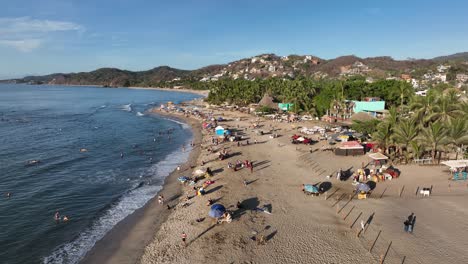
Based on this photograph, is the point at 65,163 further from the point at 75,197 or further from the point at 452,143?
the point at 452,143

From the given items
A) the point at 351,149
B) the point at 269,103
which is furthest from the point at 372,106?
the point at 269,103

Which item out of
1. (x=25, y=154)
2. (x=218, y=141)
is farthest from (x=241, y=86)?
(x=25, y=154)

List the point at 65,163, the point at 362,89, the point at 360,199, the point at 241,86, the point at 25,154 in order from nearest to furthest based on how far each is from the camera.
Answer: the point at 360,199, the point at 65,163, the point at 25,154, the point at 362,89, the point at 241,86

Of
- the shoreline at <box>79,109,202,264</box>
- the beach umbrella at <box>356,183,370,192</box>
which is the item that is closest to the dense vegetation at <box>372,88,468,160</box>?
the beach umbrella at <box>356,183,370,192</box>

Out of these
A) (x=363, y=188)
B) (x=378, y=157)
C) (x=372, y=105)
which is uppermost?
(x=372, y=105)

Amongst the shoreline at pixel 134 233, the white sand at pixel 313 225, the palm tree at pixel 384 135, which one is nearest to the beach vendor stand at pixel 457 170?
the white sand at pixel 313 225

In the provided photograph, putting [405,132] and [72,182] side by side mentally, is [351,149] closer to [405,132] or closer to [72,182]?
[405,132]

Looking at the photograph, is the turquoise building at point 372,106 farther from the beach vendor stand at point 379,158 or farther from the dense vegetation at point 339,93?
the beach vendor stand at point 379,158
